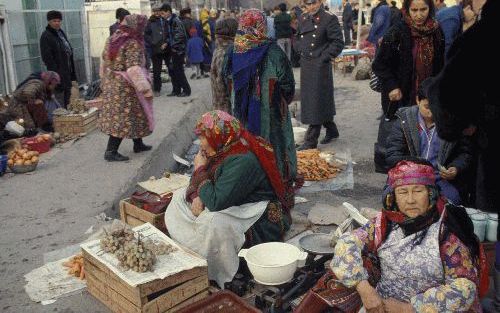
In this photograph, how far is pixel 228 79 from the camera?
17.6ft

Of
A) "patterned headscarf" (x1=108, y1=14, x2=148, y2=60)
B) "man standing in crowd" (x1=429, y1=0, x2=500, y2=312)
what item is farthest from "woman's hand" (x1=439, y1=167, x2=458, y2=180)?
"patterned headscarf" (x1=108, y1=14, x2=148, y2=60)

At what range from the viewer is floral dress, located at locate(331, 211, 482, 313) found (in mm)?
2541

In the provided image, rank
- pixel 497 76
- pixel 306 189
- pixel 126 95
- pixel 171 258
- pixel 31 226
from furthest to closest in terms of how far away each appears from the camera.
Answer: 1. pixel 126 95
2. pixel 306 189
3. pixel 31 226
4. pixel 171 258
5. pixel 497 76

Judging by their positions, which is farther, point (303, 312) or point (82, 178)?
point (82, 178)

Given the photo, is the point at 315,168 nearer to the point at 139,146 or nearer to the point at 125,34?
the point at 139,146

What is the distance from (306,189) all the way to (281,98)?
124cm

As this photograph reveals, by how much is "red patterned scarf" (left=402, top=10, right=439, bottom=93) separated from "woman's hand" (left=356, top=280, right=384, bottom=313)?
2.97m

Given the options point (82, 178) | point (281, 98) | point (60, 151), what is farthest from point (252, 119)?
point (60, 151)

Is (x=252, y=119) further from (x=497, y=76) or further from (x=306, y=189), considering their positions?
(x=497, y=76)

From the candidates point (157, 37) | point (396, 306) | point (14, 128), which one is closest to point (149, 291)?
point (396, 306)

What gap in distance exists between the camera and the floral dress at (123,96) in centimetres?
613

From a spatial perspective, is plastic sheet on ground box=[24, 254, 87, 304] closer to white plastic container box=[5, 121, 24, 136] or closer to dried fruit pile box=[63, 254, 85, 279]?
dried fruit pile box=[63, 254, 85, 279]

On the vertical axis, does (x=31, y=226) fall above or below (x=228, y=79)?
below

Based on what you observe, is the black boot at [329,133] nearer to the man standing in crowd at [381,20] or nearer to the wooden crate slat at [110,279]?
the man standing in crowd at [381,20]
